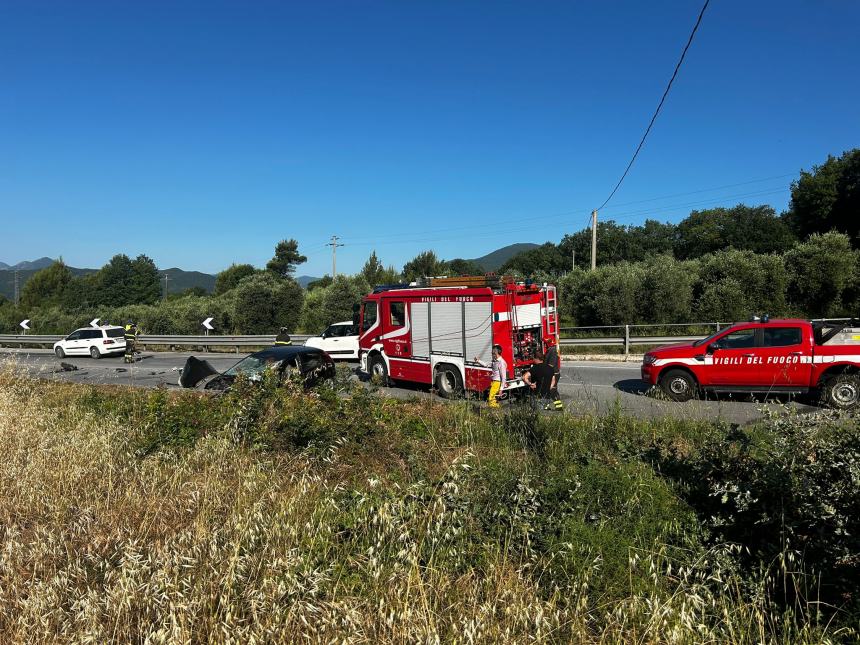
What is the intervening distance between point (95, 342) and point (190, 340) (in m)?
4.54

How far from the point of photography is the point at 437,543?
3.67 meters

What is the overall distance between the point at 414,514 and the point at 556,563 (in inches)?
41.0

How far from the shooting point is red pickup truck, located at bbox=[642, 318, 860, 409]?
382 inches

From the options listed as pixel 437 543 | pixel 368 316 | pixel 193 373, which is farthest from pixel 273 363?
pixel 437 543

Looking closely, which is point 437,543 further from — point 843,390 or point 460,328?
point 843,390

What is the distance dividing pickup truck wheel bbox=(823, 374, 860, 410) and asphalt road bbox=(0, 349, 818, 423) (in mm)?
401

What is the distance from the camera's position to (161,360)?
24.8 metres

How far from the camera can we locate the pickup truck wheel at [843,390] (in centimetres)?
955

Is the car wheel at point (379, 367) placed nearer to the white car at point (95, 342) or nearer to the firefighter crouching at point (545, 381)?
the firefighter crouching at point (545, 381)

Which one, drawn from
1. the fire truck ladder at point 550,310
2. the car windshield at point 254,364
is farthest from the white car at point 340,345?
the fire truck ladder at point 550,310

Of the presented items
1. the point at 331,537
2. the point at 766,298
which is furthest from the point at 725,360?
the point at 766,298

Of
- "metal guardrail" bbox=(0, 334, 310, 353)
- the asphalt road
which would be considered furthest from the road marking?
"metal guardrail" bbox=(0, 334, 310, 353)

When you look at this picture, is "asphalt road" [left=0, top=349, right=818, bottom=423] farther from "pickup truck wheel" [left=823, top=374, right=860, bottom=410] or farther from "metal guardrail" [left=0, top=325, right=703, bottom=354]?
"metal guardrail" [left=0, top=325, right=703, bottom=354]

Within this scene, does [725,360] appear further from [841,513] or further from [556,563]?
[556,563]
